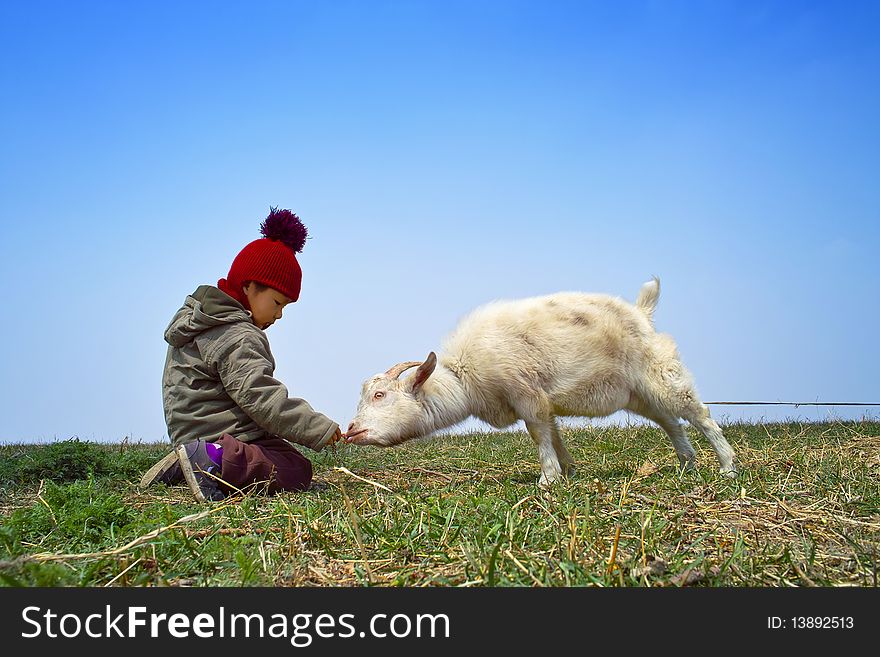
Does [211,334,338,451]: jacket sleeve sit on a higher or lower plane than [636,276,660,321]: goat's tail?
lower

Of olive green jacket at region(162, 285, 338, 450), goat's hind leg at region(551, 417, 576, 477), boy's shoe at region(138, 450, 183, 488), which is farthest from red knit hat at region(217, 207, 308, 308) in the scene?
goat's hind leg at region(551, 417, 576, 477)

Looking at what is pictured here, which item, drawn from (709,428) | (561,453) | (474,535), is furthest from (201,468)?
(709,428)

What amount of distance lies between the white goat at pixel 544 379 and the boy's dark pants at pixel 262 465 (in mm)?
561

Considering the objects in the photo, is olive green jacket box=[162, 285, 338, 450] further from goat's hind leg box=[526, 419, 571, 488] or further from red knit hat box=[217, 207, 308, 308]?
goat's hind leg box=[526, 419, 571, 488]

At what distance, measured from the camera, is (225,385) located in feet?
16.8

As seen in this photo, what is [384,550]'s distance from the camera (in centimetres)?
311

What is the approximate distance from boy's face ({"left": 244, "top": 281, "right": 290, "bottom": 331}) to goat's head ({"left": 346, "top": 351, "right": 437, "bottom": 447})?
3.22 ft

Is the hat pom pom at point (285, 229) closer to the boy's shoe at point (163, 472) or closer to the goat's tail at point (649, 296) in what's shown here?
the boy's shoe at point (163, 472)

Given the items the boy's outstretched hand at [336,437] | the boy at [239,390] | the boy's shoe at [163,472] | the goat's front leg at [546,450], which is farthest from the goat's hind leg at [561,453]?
the boy's shoe at [163,472]

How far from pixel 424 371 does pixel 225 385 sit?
1556 mm

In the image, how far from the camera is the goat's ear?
5723mm
